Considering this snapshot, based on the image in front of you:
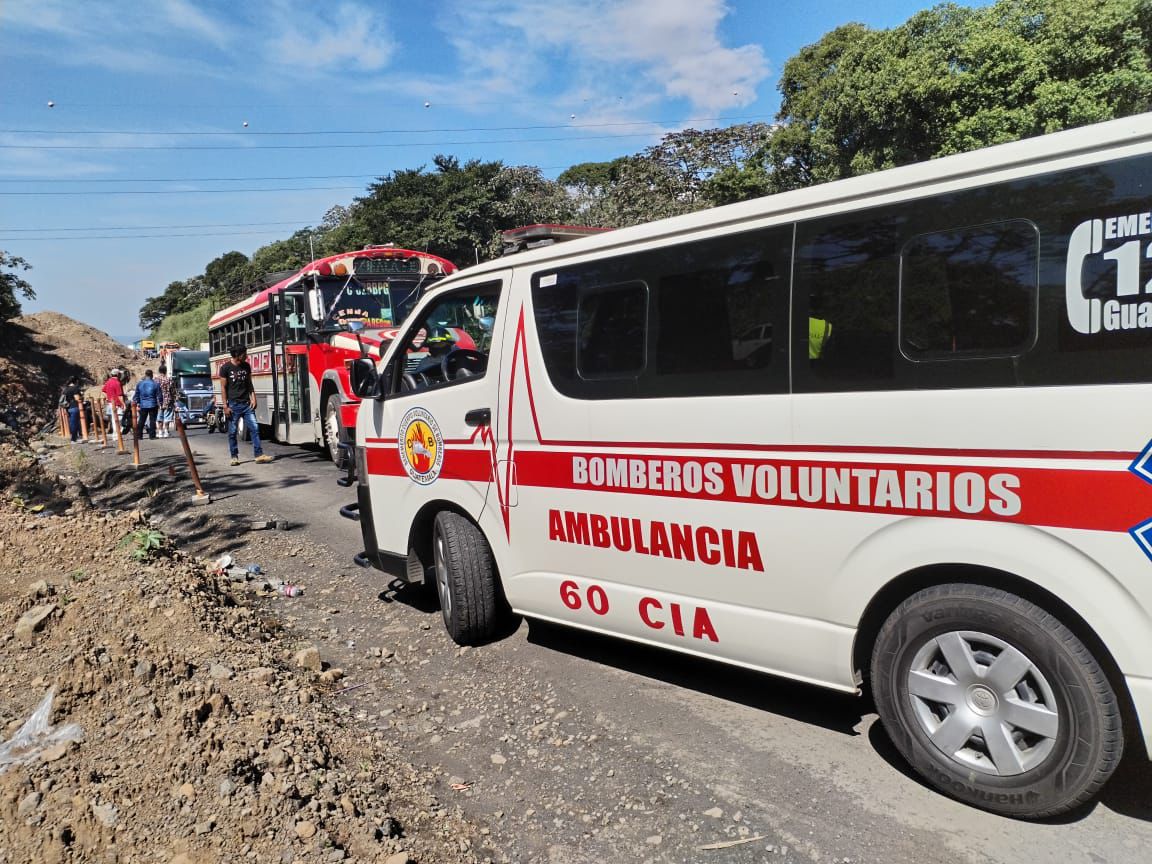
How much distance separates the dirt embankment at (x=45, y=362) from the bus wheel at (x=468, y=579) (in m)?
17.4

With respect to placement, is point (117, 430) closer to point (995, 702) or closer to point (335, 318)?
point (335, 318)

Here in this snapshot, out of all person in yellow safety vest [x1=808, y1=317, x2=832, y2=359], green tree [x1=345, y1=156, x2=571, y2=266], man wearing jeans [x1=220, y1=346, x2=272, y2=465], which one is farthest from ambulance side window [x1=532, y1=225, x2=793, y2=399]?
green tree [x1=345, y1=156, x2=571, y2=266]

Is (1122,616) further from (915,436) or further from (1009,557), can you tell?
(915,436)

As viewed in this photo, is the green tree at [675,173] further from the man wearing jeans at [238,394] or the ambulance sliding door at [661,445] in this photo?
the ambulance sliding door at [661,445]

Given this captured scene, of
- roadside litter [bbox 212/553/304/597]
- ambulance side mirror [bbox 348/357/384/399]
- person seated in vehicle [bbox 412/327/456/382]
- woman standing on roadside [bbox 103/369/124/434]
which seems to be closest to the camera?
person seated in vehicle [bbox 412/327/456/382]

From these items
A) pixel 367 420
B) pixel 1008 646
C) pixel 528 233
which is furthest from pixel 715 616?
pixel 367 420

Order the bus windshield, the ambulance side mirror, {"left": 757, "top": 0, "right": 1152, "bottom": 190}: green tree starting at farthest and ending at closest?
{"left": 757, "top": 0, "right": 1152, "bottom": 190}: green tree, the bus windshield, the ambulance side mirror

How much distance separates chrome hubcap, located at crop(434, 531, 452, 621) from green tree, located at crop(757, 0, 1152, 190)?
16.6 metres

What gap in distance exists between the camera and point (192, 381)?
25469mm

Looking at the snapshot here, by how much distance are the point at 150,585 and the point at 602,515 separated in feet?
11.1

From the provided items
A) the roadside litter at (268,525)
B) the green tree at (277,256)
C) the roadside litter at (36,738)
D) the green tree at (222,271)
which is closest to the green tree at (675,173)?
the roadside litter at (268,525)

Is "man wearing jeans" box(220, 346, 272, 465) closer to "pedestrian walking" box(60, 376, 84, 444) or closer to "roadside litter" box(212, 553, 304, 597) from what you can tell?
"roadside litter" box(212, 553, 304, 597)

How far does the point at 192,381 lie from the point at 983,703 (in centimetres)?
2641

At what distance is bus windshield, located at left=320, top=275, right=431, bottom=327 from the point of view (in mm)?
12336
